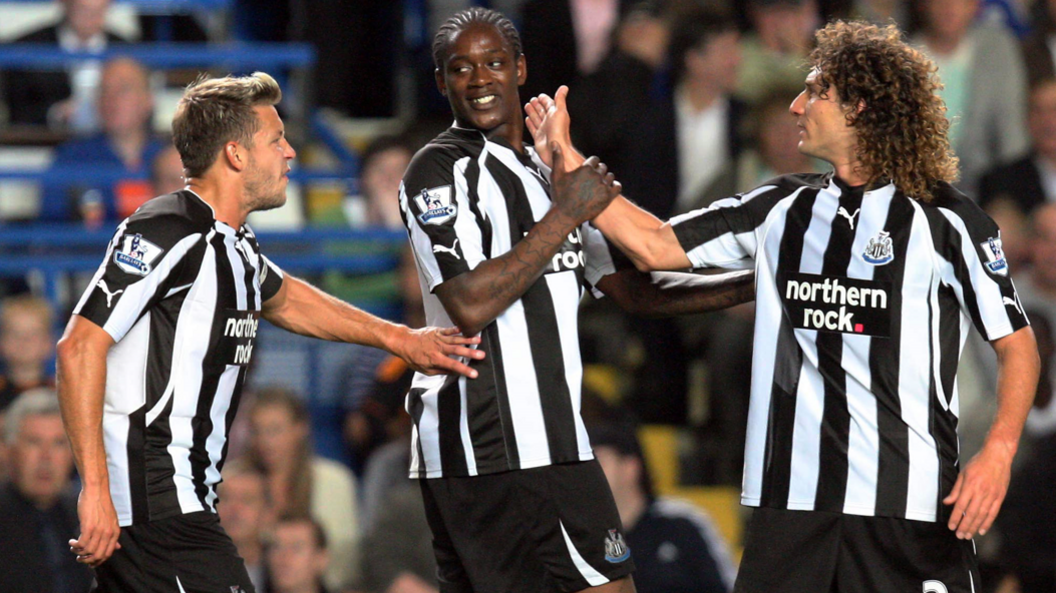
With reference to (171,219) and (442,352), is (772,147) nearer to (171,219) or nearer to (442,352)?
(442,352)

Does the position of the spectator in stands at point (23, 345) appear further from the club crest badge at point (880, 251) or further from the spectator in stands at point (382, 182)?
the club crest badge at point (880, 251)

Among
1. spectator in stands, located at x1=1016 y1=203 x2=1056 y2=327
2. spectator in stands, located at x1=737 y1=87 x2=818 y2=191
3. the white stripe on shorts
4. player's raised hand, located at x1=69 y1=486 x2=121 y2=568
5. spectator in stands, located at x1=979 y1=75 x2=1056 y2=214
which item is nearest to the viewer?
player's raised hand, located at x1=69 y1=486 x2=121 y2=568

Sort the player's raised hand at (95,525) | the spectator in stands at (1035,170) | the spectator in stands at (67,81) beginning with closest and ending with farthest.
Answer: the player's raised hand at (95,525), the spectator in stands at (1035,170), the spectator in stands at (67,81)

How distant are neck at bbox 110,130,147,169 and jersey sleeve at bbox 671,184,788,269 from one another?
4.65 meters

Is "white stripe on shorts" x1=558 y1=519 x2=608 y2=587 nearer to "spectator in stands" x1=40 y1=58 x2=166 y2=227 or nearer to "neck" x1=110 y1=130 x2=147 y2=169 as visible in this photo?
"spectator in stands" x1=40 y1=58 x2=166 y2=227

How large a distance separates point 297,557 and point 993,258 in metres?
3.99

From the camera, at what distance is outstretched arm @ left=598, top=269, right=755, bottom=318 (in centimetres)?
473

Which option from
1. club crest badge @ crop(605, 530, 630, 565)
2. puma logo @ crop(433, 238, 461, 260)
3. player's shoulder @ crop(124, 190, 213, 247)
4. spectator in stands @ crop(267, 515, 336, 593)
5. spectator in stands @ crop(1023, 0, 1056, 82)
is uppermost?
spectator in stands @ crop(1023, 0, 1056, 82)

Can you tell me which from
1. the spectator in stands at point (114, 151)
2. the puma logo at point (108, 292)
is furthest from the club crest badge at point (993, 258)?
the spectator in stands at point (114, 151)

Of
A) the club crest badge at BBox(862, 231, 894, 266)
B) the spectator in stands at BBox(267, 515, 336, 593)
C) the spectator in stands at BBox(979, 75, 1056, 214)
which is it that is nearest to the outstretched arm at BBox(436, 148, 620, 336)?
the club crest badge at BBox(862, 231, 894, 266)

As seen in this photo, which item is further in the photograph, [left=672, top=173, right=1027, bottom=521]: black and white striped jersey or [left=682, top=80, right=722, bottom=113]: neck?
[left=682, top=80, right=722, bottom=113]: neck

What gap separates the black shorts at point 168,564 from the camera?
4121mm

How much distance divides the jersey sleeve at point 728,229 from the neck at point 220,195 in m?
1.34

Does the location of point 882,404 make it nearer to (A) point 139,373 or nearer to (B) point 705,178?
(A) point 139,373
